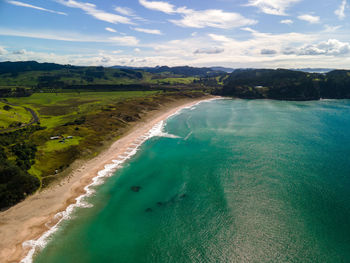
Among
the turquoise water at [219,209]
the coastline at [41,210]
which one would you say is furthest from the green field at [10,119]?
the turquoise water at [219,209]

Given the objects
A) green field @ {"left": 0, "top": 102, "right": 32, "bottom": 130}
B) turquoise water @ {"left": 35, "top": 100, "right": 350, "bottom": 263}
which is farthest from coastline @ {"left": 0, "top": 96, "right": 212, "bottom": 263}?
green field @ {"left": 0, "top": 102, "right": 32, "bottom": 130}

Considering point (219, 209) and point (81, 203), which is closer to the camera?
point (219, 209)

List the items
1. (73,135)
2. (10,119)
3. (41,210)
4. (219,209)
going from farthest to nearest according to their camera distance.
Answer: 1. (10,119)
2. (73,135)
3. (219,209)
4. (41,210)

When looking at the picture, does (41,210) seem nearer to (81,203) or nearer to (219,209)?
(81,203)

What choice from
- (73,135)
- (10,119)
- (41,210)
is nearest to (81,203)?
(41,210)

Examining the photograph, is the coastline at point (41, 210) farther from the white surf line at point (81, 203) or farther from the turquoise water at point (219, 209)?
the turquoise water at point (219, 209)

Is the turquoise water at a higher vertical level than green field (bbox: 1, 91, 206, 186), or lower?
lower

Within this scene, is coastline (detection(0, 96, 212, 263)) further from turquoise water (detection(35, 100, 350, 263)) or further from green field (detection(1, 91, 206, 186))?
green field (detection(1, 91, 206, 186))

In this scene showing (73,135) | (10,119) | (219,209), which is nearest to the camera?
(219,209)

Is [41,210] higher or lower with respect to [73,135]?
lower

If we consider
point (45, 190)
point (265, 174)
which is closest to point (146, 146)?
point (45, 190)
